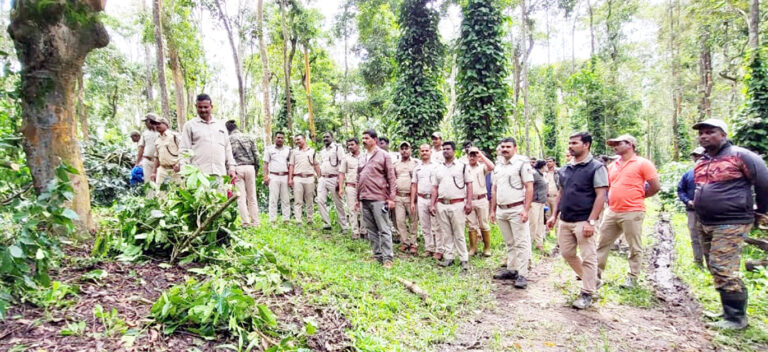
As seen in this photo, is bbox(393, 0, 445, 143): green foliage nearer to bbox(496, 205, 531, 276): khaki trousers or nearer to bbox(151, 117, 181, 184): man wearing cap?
bbox(496, 205, 531, 276): khaki trousers

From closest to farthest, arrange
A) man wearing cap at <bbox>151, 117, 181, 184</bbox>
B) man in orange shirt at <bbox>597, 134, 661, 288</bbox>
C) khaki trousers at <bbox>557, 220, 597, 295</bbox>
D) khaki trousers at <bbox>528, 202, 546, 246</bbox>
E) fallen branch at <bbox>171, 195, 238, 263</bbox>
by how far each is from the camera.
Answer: fallen branch at <bbox>171, 195, 238, 263</bbox> < khaki trousers at <bbox>557, 220, 597, 295</bbox> < man in orange shirt at <bbox>597, 134, 661, 288</bbox> < man wearing cap at <bbox>151, 117, 181, 184</bbox> < khaki trousers at <bbox>528, 202, 546, 246</bbox>

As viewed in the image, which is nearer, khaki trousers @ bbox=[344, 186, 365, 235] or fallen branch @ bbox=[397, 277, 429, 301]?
fallen branch @ bbox=[397, 277, 429, 301]

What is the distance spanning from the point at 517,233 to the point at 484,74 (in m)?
5.60

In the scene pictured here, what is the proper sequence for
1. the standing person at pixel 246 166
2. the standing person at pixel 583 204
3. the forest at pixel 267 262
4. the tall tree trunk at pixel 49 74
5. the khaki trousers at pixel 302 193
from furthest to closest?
the khaki trousers at pixel 302 193
the standing person at pixel 246 166
the standing person at pixel 583 204
the tall tree trunk at pixel 49 74
the forest at pixel 267 262

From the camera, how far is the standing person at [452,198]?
6.25 metres

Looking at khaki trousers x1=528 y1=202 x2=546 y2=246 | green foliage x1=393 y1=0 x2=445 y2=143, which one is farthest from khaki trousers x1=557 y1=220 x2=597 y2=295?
green foliage x1=393 y1=0 x2=445 y2=143

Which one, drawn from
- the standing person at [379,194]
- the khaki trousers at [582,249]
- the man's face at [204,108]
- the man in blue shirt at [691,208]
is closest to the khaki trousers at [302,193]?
the standing person at [379,194]

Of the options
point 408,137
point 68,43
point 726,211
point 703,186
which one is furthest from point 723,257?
point 408,137

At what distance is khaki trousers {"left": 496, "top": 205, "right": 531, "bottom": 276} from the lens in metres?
5.45

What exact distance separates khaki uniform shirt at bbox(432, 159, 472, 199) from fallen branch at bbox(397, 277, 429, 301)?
71.1 inches

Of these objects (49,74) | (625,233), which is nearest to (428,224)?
(625,233)

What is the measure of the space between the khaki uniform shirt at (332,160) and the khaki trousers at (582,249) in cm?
458

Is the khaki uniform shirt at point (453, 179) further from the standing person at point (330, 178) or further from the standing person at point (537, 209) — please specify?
the standing person at point (330, 178)

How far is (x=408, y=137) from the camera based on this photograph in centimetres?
1062
